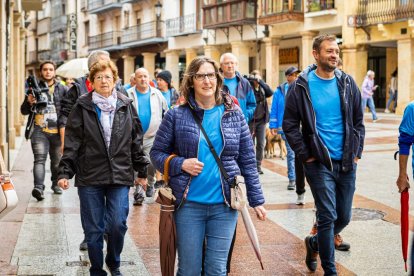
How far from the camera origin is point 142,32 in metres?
45.1

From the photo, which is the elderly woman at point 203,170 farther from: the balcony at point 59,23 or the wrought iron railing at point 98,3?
the balcony at point 59,23

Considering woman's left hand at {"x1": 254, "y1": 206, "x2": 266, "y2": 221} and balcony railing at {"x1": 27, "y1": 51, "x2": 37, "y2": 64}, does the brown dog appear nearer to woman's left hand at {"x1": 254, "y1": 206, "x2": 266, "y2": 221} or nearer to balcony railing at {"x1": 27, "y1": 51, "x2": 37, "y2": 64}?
woman's left hand at {"x1": 254, "y1": 206, "x2": 266, "y2": 221}

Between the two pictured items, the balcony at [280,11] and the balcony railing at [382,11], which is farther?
the balcony at [280,11]

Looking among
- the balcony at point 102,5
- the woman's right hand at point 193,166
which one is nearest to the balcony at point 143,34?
the balcony at point 102,5

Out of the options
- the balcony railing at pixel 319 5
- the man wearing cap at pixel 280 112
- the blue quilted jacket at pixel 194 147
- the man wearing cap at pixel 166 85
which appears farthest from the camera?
the balcony railing at pixel 319 5

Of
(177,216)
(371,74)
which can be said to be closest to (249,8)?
(371,74)

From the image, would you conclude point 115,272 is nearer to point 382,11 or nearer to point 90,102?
point 90,102

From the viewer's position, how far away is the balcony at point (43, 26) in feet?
218

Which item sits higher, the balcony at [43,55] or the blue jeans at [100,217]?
the balcony at [43,55]

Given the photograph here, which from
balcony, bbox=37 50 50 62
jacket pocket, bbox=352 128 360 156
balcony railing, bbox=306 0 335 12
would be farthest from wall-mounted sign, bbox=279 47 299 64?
balcony, bbox=37 50 50 62

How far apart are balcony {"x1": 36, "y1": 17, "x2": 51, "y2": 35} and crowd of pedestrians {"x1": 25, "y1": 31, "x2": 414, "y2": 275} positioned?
205 feet

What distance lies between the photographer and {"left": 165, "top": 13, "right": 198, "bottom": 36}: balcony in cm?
3972

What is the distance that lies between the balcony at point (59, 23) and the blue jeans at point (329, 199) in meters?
56.4

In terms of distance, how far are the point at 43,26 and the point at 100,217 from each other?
2581 inches
